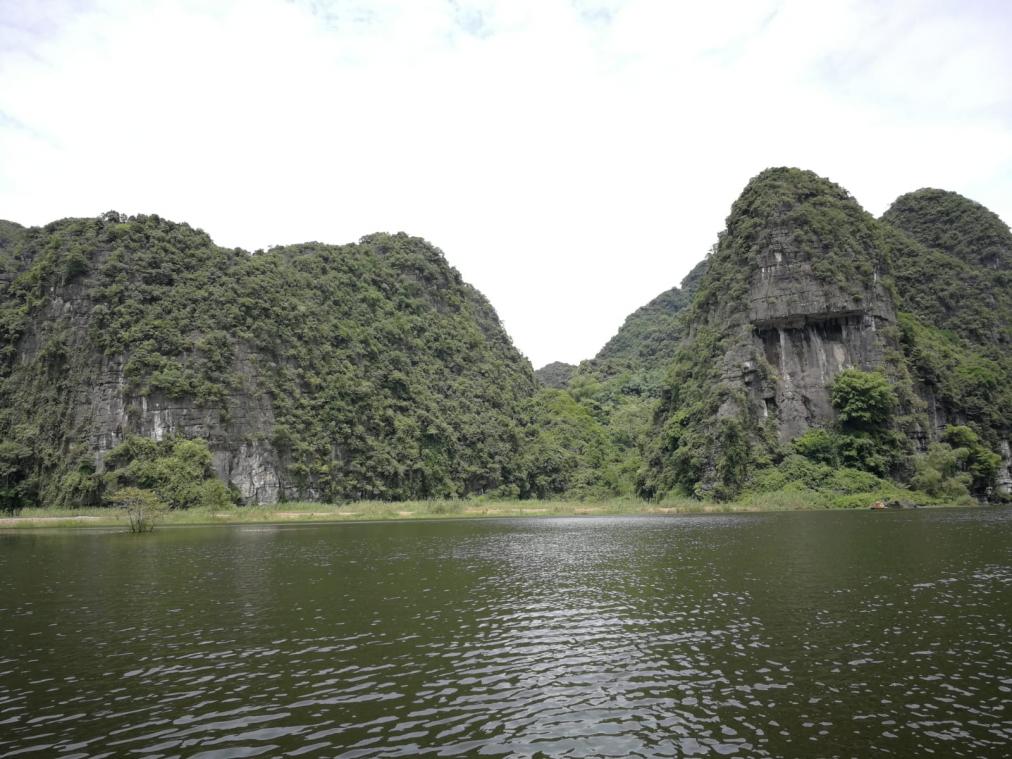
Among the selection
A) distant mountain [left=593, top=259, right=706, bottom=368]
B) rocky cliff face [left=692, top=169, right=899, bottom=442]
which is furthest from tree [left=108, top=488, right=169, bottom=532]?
distant mountain [left=593, top=259, right=706, bottom=368]

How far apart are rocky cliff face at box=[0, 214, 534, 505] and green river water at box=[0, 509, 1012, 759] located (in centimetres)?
5456

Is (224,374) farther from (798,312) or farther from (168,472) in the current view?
(798,312)

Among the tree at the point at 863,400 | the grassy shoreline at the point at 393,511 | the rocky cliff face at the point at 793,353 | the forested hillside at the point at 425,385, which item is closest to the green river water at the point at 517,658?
the grassy shoreline at the point at 393,511

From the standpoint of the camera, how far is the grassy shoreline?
62.2 m

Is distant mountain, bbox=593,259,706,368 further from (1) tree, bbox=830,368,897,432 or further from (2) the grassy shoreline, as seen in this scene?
(2) the grassy shoreline

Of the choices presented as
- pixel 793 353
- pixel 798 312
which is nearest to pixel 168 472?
pixel 793 353

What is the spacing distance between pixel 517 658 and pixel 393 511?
64243mm

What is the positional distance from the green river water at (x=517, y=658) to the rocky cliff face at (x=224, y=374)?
54561 mm

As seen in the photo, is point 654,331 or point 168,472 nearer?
point 168,472

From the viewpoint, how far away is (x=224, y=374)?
273ft

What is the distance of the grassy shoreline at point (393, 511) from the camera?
62219mm

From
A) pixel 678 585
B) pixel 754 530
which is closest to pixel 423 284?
pixel 754 530

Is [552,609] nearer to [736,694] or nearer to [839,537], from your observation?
[736,694]

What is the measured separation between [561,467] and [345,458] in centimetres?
4421
